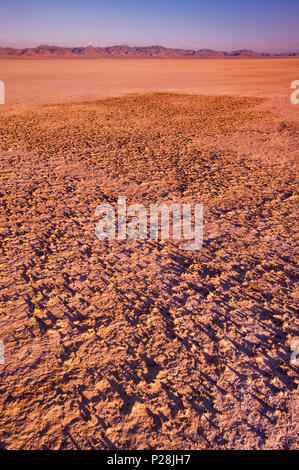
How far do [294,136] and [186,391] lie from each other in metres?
9.91

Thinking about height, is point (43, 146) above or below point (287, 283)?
above

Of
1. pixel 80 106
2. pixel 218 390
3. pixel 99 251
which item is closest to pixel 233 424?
pixel 218 390

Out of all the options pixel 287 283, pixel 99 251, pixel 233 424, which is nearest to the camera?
pixel 233 424

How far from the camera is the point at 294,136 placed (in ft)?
33.0

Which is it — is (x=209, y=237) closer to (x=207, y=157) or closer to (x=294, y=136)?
(x=207, y=157)

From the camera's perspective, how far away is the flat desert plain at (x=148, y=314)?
2158mm

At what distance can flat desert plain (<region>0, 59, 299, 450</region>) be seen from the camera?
2.16 meters

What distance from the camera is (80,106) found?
14984 millimetres

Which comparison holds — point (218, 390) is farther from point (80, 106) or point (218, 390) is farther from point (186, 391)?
point (80, 106)

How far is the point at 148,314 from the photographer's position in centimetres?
306
